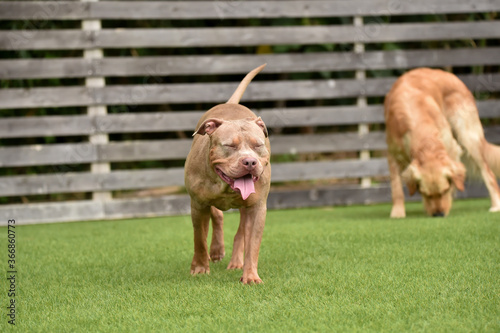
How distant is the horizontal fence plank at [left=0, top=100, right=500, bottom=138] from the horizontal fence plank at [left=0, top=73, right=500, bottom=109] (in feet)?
0.50

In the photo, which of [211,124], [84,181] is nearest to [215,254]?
[211,124]

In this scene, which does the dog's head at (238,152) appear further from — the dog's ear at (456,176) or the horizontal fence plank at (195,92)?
the horizontal fence plank at (195,92)

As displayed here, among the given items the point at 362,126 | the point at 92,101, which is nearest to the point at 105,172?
the point at 92,101

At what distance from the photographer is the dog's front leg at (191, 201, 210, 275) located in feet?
12.9

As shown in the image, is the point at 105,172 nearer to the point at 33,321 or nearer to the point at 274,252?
the point at 274,252

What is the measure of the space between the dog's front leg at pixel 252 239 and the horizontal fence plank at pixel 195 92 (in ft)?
12.5

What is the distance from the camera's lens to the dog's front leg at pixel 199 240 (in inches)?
155

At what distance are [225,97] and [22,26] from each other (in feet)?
7.62

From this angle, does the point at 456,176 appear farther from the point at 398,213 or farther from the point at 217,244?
the point at 217,244

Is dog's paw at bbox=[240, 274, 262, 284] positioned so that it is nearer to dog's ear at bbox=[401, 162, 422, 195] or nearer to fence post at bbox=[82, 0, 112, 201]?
dog's ear at bbox=[401, 162, 422, 195]

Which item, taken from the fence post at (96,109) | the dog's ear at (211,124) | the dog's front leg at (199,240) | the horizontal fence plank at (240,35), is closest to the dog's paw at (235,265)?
the dog's front leg at (199,240)

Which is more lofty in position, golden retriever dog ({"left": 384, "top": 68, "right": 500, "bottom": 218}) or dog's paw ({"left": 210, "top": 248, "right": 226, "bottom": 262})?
golden retriever dog ({"left": 384, "top": 68, "right": 500, "bottom": 218})

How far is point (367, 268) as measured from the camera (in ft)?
12.6

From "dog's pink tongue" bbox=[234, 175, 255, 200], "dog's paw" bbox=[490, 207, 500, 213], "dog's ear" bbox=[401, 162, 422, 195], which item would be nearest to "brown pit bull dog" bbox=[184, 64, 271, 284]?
"dog's pink tongue" bbox=[234, 175, 255, 200]
